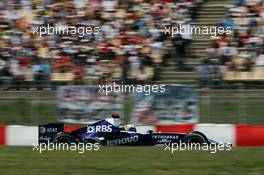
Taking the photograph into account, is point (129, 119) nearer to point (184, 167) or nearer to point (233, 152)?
point (233, 152)

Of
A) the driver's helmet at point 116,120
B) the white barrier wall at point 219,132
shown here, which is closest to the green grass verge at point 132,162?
the driver's helmet at point 116,120

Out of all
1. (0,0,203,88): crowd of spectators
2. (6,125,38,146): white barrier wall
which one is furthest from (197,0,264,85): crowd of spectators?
(6,125,38,146): white barrier wall

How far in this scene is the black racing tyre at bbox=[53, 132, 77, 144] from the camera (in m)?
10.7

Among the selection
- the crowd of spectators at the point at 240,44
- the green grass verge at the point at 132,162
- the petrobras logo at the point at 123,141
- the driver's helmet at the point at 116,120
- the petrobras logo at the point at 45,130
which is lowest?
the petrobras logo at the point at 123,141

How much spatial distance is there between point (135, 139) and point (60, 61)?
517 centimetres

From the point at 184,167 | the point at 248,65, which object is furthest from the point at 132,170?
the point at 248,65

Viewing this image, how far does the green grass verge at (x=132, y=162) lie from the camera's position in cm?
670

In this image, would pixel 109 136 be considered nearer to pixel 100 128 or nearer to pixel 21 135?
pixel 100 128

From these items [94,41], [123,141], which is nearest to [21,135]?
[123,141]

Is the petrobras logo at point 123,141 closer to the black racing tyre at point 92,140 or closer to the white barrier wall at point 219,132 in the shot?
the black racing tyre at point 92,140

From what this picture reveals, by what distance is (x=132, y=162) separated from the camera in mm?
7270

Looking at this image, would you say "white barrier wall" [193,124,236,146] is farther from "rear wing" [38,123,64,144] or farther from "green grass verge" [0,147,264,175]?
"rear wing" [38,123,64,144]

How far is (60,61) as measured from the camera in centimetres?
1529

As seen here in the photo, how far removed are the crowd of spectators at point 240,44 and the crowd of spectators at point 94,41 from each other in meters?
0.98
